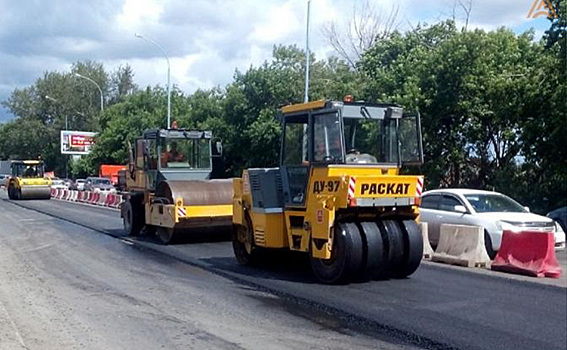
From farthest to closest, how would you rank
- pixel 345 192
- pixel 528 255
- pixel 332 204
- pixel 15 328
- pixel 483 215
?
pixel 483 215 → pixel 528 255 → pixel 332 204 → pixel 345 192 → pixel 15 328

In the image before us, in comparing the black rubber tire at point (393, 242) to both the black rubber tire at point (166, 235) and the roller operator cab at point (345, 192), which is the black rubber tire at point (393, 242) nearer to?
the roller operator cab at point (345, 192)

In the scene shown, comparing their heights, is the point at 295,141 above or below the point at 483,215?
above

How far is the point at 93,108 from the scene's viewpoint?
9650 centimetres

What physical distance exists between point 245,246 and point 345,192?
3.39 m

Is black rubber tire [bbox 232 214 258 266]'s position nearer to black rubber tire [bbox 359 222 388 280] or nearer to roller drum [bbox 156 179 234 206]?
black rubber tire [bbox 359 222 388 280]

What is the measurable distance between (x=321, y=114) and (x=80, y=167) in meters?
67.9

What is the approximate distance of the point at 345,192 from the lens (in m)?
11.6

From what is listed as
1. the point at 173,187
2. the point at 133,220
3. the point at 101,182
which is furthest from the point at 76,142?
the point at 173,187

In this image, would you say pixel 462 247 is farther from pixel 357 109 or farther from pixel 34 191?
pixel 34 191

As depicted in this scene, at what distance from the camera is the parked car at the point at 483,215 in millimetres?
15109

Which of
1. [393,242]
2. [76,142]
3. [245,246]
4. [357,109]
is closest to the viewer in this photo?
[393,242]

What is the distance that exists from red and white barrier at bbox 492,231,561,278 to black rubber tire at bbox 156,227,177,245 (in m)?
7.93

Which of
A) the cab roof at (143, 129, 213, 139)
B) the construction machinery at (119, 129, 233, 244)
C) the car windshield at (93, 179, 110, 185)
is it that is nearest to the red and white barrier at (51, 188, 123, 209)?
the car windshield at (93, 179, 110, 185)

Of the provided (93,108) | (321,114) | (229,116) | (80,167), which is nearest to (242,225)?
(321,114)
